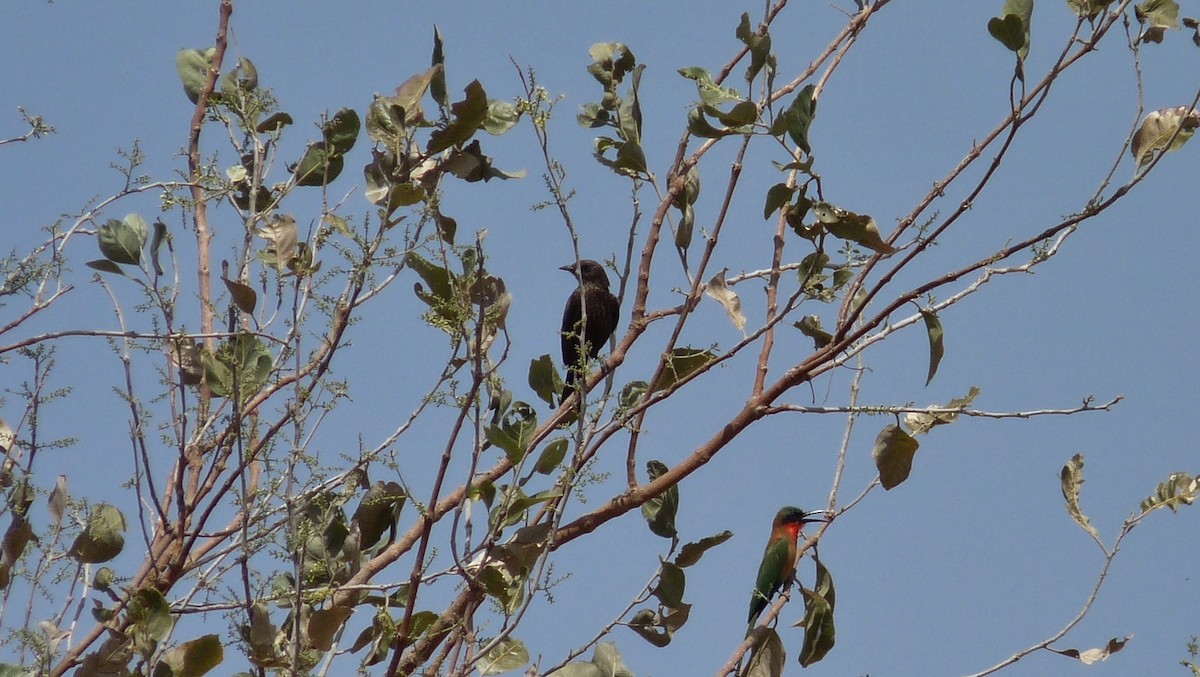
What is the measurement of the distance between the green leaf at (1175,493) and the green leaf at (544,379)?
1.93m

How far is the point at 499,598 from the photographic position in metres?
2.89

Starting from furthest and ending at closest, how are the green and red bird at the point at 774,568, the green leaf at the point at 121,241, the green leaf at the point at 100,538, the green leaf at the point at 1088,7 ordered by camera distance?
the green and red bird at the point at 774,568 → the green leaf at the point at 121,241 → the green leaf at the point at 100,538 → the green leaf at the point at 1088,7

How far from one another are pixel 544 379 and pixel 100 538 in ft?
3.97

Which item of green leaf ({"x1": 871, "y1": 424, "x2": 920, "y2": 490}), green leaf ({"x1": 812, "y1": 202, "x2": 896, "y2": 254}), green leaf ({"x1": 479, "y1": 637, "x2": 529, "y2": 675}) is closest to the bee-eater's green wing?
green leaf ({"x1": 871, "y1": 424, "x2": 920, "y2": 490})

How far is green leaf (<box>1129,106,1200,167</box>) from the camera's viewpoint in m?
3.08

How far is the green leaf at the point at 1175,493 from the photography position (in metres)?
3.65

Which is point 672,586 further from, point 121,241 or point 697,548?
point 121,241

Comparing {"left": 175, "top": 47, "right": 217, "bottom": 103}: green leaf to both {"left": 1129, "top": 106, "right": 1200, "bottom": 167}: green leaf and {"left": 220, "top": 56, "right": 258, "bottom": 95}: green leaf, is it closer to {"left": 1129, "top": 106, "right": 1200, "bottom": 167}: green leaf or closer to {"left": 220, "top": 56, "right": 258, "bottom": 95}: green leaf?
{"left": 220, "top": 56, "right": 258, "bottom": 95}: green leaf

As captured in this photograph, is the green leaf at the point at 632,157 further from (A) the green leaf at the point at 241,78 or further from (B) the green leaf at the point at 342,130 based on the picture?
(A) the green leaf at the point at 241,78

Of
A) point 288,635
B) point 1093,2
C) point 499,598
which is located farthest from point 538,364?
point 1093,2

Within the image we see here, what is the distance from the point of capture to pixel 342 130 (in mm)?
3271

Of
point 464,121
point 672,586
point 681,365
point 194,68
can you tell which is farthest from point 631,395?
point 194,68

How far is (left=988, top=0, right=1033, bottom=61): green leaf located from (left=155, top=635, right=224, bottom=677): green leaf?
7.72 ft

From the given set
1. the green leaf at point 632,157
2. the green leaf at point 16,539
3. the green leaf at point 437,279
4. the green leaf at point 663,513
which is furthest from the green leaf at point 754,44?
the green leaf at point 16,539
